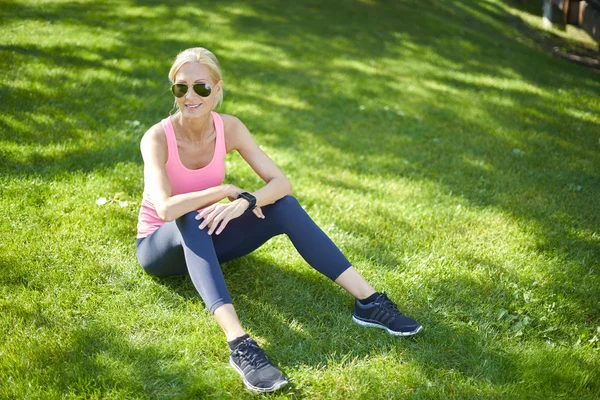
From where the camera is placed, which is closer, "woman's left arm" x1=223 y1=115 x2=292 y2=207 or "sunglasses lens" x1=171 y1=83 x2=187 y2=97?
"sunglasses lens" x1=171 y1=83 x2=187 y2=97

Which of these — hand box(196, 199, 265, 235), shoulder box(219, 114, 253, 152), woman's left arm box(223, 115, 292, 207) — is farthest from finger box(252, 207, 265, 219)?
shoulder box(219, 114, 253, 152)

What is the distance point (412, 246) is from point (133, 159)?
2.91 meters

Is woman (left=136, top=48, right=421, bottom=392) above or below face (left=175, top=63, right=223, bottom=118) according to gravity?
below

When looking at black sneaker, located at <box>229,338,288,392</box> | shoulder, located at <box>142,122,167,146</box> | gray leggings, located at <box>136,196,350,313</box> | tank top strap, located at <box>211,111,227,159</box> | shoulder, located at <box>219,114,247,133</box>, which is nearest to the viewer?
black sneaker, located at <box>229,338,288,392</box>

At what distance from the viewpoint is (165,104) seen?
22.7ft

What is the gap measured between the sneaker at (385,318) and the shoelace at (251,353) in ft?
2.50

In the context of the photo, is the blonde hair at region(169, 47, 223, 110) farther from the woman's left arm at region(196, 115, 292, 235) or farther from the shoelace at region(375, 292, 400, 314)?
the shoelace at region(375, 292, 400, 314)

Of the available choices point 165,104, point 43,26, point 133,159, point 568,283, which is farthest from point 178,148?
point 43,26

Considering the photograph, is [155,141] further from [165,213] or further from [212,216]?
[212,216]

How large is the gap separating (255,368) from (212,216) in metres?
0.87

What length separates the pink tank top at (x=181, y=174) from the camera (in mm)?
3480

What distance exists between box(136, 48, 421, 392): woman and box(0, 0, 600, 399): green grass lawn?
220 millimetres

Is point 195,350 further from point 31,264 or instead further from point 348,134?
point 348,134

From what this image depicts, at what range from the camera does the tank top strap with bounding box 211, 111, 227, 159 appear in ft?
11.8
